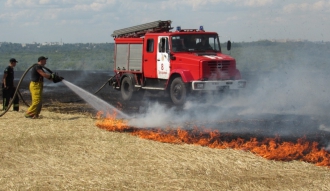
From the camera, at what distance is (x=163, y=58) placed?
58.9ft

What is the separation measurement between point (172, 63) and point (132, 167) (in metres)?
9.43

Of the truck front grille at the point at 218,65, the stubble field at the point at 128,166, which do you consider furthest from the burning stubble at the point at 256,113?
the stubble field at the point at 128,166

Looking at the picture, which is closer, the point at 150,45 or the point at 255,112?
the point at 255,112

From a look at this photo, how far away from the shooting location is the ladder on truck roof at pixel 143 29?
18859mm

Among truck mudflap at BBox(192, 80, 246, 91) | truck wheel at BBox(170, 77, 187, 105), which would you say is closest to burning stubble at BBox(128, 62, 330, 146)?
truck wheel at BBox(170, 77, 187, 105)

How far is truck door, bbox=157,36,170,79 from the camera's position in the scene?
17781 mm

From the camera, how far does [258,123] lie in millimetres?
13062

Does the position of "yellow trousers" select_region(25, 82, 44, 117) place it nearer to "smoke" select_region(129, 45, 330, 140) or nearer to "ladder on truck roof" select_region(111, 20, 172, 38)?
"smoke" select_region(129, 45, 330, 140)

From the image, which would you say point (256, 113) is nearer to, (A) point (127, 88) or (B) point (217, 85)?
(B) point (217, 85)

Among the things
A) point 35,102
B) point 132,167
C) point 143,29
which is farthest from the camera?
point 143,29

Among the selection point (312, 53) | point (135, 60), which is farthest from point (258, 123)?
point (312, 53)

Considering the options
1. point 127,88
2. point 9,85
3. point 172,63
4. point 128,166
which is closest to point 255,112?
point 172,63

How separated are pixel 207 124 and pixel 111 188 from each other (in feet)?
19.6

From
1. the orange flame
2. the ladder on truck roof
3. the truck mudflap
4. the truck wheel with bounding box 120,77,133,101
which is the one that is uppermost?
the ladder on truck roof
